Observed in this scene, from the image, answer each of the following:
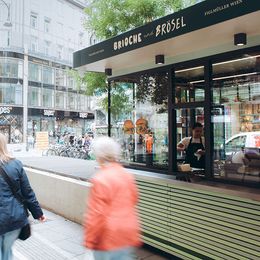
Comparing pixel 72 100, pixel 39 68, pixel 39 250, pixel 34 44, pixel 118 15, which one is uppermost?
pixel 34 44

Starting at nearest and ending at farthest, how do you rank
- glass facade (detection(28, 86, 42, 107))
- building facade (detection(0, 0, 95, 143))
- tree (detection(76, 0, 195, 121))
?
tree (detection(76, 0, 195, 121)) < building facade (detection(0, 0, 95, 143)) < glass facade (detection(28, 86, 42, 107))

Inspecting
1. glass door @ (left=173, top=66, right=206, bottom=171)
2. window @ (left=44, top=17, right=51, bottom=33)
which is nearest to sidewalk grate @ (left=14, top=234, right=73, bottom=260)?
glass door @ (left=173, top=66, right=206, bottom=171)

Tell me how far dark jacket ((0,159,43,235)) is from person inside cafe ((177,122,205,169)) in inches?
114

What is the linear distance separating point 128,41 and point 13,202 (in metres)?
3.12

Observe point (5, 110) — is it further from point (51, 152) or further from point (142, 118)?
point (142, 118)

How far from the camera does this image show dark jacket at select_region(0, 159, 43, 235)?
3.73 m

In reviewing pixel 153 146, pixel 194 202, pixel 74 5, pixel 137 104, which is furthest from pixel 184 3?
pixel 74 5

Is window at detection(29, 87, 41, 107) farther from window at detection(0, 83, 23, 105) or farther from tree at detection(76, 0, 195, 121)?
tree at detection(76, 0, 195, 121)

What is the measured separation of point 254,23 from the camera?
14.4 feet

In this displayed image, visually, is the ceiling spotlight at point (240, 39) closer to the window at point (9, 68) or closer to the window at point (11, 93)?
the window at point (11, 93)

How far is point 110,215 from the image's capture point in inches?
114

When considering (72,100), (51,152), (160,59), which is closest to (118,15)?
(160,59)

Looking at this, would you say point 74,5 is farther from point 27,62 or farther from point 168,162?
point 168,162

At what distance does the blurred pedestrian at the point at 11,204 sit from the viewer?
3742 mm
